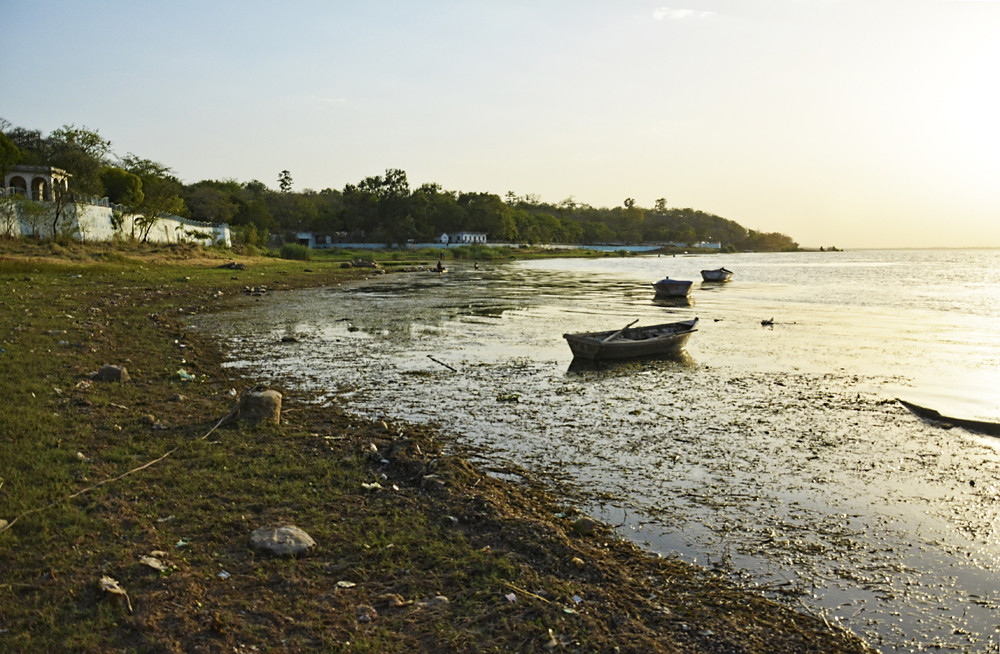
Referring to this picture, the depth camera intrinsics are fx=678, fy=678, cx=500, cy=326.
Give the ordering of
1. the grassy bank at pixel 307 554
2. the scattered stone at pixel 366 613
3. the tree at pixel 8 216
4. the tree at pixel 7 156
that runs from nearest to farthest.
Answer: the grassy bank at pixel 307 554
the scattered stone at pixel 366 613
the tree at pixel 8 216
the tree at pixel 7 156

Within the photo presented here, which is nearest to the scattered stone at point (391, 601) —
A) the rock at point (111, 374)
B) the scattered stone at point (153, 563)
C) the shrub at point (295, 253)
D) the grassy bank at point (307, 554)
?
the grassy bank at point (307, 554)

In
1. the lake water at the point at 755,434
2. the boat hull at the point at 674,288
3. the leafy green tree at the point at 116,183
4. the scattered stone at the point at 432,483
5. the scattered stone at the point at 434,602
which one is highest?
the leafy green tree at the point at 116,183

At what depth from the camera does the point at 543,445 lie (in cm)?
1122

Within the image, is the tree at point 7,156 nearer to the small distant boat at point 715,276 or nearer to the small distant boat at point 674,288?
the small distant boat at point 674,288

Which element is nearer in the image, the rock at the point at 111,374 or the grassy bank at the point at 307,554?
the grassy bank at the point at 307,554

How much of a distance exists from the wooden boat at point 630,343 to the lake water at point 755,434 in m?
0.66

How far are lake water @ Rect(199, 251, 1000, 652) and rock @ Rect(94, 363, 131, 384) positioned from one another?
12.3 ft

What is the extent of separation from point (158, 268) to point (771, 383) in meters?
41.7

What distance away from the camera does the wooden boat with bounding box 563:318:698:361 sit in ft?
63.0

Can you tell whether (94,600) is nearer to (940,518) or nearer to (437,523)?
(437,523)

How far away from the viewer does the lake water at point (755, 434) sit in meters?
7.05

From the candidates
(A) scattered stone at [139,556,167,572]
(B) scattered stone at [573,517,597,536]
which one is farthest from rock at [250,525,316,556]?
(B) scattered stone at [573,517,597,536]

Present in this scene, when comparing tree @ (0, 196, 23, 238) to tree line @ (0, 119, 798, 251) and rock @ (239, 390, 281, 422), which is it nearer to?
tree line @ (0, 119, 798, 251)

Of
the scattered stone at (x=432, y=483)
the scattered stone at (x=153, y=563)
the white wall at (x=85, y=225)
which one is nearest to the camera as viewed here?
the scattered stone at (x=153, y=563)
